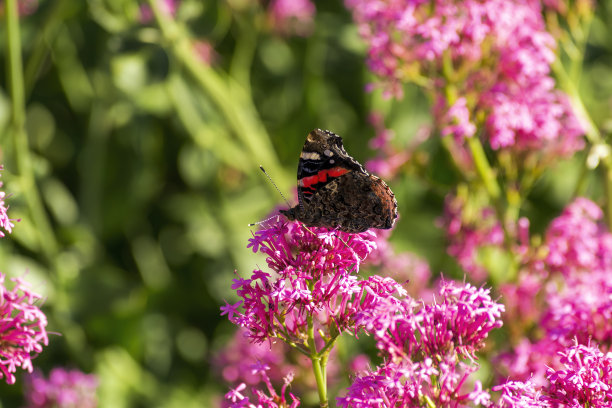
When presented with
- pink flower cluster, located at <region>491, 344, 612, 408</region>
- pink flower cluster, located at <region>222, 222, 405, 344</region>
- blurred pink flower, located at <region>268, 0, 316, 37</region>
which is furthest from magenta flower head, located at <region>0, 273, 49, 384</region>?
blurred pink flower, located at <region>268, 0, 316, 37</region>

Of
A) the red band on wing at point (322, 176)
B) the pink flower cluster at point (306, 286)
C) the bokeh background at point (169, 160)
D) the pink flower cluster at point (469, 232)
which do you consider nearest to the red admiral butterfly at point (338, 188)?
the red band on wing at point (322, 176)

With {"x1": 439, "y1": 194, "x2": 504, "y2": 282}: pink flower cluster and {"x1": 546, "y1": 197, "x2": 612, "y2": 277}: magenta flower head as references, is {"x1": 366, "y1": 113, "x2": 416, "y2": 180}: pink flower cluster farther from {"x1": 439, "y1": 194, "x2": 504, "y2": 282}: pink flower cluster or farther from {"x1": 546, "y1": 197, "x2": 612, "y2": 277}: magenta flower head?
{"x1": 546, "y1": 197, "x2": 612, "y2": 277}: magenta flower head

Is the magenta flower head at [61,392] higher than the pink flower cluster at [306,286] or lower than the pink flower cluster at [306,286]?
higher

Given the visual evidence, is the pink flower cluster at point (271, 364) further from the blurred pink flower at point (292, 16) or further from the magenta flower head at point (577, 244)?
the blurred pink flower at point (292, 16)

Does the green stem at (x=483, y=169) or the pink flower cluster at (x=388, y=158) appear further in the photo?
the pink flower cluster at (x=388, y=158)

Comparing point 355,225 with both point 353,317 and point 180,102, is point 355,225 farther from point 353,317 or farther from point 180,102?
point 180,102

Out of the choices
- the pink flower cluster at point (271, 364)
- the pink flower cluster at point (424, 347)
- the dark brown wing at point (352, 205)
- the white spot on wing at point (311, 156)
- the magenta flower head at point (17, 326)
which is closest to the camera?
the pink flower cluster at point (424, 347)

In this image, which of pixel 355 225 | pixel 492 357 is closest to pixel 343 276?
pixel 355 225
